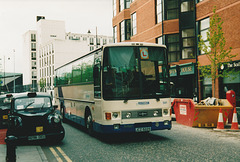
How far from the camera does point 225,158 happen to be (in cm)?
698

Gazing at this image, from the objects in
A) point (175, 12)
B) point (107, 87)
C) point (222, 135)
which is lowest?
point (222, 135)

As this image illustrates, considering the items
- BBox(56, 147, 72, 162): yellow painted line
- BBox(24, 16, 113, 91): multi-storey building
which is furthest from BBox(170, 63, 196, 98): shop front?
BBox(24, 16, 113, 91): multi-storey building

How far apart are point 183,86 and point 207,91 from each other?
3748 mm

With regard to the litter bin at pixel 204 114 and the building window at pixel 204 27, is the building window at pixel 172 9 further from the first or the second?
the litter bin at pixel 204 114

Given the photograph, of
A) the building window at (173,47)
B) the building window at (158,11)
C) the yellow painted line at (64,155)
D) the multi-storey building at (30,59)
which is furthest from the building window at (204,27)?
the multi-storey building at (30,59)

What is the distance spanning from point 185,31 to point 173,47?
2222 mm

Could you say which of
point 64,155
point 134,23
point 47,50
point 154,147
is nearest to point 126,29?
point 134,23

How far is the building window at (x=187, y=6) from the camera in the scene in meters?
23.8

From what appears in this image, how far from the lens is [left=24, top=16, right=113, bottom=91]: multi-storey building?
283 feet

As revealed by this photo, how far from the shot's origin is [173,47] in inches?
1022

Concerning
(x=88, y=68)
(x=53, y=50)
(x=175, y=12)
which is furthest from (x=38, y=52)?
(x=88, y=68)

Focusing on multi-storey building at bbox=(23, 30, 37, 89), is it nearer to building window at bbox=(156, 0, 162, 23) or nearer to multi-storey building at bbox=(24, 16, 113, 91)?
multi-storey building at bbox=(24, 16, 113, 91)

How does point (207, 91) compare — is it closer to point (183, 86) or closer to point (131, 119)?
point (183, 86)

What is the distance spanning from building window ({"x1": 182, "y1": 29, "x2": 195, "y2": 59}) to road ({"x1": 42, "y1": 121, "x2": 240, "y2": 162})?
43.7ft
